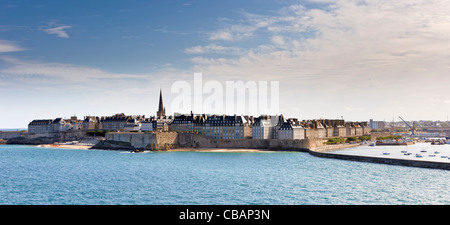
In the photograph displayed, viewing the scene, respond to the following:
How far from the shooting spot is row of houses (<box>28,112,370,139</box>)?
8100 centimetres

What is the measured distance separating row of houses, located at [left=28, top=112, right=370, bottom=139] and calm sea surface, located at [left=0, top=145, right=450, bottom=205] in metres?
34.3

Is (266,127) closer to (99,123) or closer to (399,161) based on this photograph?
(399,161)

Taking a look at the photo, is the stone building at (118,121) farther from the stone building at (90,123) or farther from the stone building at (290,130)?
the stone building at (290,130)

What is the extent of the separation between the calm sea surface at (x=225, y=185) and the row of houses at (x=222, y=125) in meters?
34.3

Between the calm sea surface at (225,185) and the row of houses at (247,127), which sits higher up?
the row of houses at (247,127)

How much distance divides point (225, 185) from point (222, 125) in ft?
168

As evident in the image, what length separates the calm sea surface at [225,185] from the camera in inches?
1070

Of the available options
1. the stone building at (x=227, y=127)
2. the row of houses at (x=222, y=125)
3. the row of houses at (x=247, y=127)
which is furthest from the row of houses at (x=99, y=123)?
the stone building at (x=227, y=127)

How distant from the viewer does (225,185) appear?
32.6 metres
